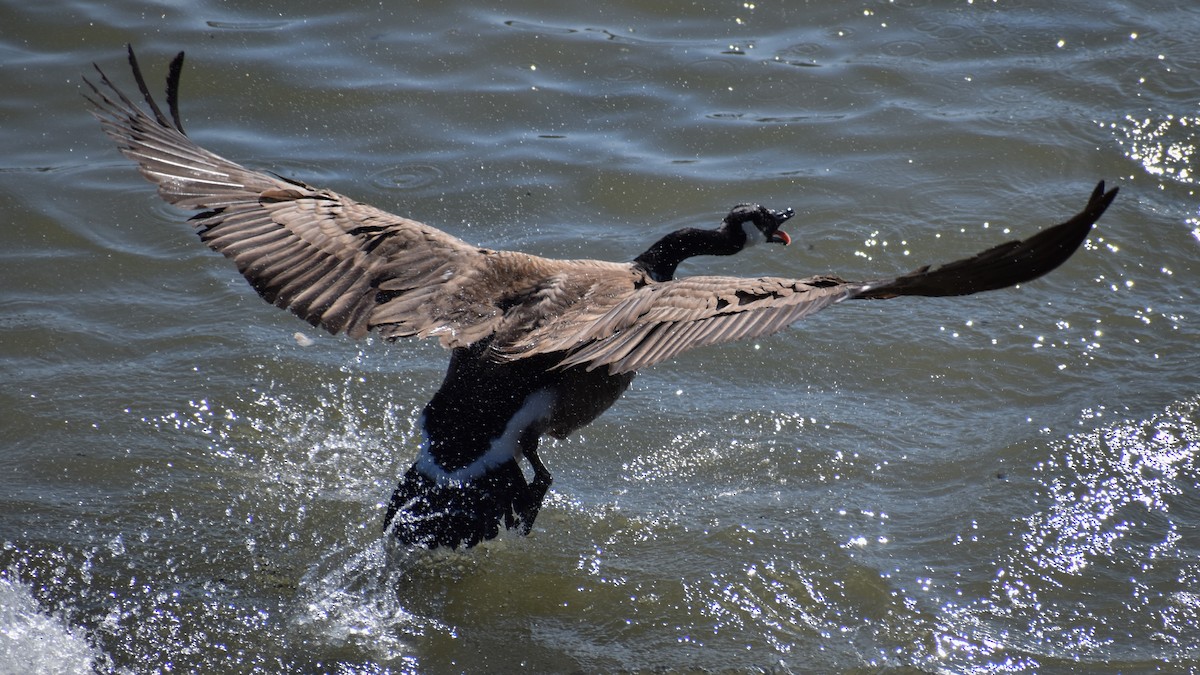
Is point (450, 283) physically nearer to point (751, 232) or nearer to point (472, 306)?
point (472, 306)

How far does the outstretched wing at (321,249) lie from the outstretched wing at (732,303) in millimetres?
429

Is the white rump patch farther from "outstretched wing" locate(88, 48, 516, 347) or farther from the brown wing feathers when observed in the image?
the brown wing feathers

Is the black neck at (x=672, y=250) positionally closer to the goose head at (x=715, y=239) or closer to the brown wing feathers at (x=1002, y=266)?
the goose head at (x=715, y=239)

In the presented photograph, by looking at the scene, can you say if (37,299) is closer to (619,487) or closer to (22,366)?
(22,366)

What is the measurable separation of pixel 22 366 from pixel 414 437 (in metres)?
1.88

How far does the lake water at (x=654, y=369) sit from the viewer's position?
3941 mm

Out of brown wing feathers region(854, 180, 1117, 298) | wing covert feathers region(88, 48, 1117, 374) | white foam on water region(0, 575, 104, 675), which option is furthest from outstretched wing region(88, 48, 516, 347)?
brown wing feathers region(854, 180, 1117, 298)

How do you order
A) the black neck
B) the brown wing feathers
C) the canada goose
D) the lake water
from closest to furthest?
1. the brown wing feathers
2. the canada goose
3. the lake water
4. the black neck

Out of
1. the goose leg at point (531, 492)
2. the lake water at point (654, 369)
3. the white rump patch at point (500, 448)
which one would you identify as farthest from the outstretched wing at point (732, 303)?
the lake water at point (654, 369)

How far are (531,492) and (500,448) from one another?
193 millimetres

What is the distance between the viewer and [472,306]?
4.24 m

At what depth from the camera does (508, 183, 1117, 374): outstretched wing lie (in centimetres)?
305

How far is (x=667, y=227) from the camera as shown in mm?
6621

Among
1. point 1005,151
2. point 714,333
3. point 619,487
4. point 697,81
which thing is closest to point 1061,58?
point 1005,151
